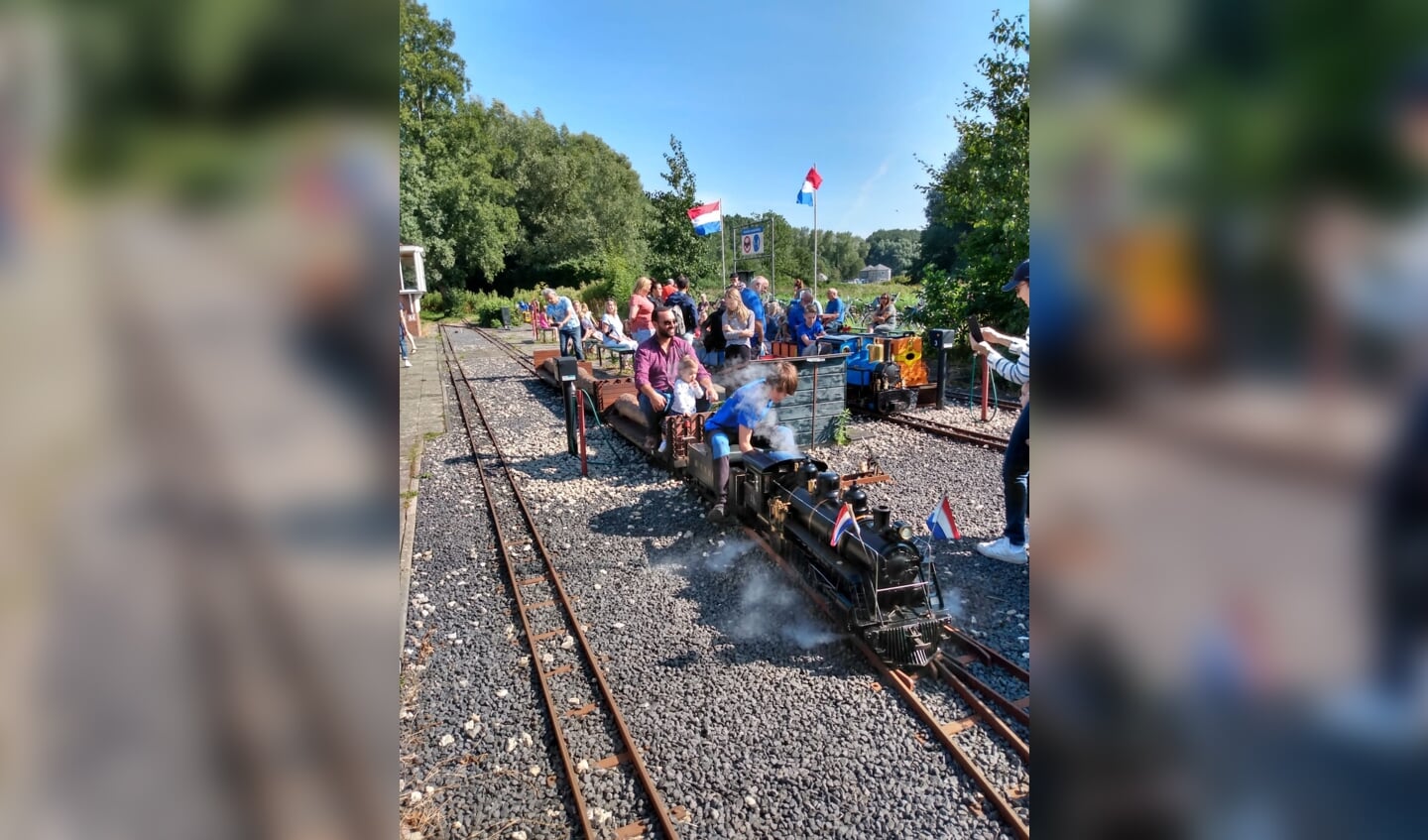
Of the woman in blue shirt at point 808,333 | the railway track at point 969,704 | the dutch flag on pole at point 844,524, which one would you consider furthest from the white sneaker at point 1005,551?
the woman in blue shirt at point 808,333

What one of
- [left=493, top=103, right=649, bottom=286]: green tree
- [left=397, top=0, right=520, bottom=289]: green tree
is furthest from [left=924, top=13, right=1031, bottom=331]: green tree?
[left=493, top=103, right=649, bottom=286]: green tree

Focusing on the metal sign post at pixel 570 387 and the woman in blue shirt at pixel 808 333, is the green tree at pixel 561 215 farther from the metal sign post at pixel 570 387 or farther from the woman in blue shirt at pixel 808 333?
the metal sign post at pixel 570 387

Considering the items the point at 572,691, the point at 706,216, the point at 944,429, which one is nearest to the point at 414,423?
the point at 944,429

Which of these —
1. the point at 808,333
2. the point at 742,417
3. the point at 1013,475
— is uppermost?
the point at 808,333

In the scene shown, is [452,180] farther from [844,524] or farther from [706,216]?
[844,524]

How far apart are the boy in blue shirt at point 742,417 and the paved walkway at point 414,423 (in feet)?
9.13

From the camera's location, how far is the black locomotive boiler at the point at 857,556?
450 cm

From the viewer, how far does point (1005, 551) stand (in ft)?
20.1

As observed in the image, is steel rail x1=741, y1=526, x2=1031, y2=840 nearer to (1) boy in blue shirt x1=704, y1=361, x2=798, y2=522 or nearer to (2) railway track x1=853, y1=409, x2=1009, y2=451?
(1) boy in blue shirt x1=704, y1=361, x2=798, y2=522

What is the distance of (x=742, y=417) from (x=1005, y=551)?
2496 millimetres
